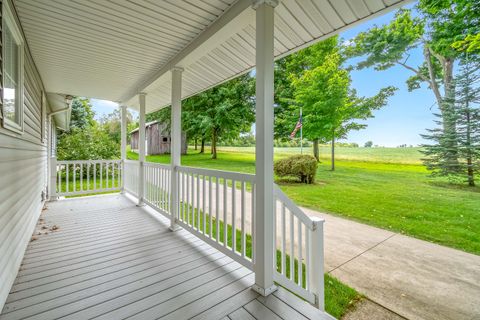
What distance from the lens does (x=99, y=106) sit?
100.0 ft

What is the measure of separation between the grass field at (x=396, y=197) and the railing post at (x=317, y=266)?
2.97 meters

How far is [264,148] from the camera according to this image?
193cm

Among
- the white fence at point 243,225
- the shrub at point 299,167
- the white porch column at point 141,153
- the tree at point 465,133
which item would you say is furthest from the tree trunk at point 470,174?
the white porch column at point 141,153

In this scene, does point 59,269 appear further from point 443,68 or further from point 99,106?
point 99,106

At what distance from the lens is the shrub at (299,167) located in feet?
25.6

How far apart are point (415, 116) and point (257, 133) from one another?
910 cm

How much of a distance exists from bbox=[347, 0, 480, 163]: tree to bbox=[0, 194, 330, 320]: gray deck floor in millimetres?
7487

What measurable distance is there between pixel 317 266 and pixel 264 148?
111 centimetres

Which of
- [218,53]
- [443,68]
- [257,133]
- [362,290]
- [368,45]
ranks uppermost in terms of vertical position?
[368,45]

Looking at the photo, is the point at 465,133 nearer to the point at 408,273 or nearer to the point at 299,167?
the point at 299,167

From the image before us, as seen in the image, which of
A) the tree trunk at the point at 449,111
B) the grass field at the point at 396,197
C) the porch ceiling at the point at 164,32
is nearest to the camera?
the porch ceiling at the point at 164,32

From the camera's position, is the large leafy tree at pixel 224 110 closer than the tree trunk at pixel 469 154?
No

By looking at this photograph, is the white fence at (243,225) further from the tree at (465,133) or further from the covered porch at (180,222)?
the tree at (465,133)

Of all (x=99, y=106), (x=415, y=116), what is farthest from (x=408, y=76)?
(x=99, y=106)
